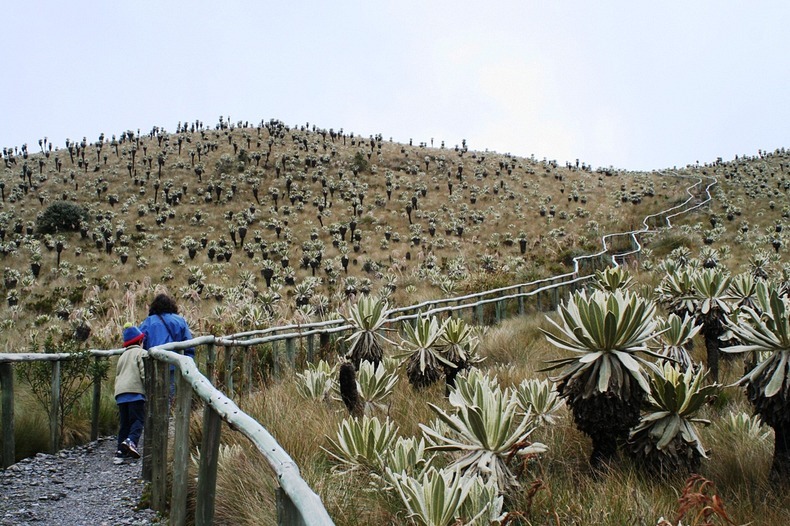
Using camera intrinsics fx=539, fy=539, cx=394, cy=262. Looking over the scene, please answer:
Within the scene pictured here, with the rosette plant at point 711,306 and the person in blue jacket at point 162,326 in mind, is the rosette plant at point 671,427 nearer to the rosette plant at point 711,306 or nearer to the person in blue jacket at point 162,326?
the rosette plant at point 711,306

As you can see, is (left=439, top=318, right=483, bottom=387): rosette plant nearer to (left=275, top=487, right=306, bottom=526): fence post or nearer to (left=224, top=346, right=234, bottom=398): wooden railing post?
(left=224, top=346, right=234, bottom=398): wooden railing post

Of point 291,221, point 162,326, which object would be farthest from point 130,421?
point 291,221

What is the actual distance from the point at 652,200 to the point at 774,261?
23.0 m

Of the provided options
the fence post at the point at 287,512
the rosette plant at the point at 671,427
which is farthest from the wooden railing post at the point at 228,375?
the rosette plant at the point at 671,427

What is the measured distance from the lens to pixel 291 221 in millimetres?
36469

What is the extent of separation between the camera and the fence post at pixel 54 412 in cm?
579

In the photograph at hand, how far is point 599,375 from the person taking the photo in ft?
9.35

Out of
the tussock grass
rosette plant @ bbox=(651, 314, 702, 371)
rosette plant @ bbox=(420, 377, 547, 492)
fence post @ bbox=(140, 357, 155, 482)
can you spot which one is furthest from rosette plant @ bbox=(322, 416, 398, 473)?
rosette plant @ bbox=(651, 314, 702, 371)

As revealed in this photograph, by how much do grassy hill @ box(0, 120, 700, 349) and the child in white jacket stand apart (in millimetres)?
3187

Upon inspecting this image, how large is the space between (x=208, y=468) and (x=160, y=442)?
1.49 metres

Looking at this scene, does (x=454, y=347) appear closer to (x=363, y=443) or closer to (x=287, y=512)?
(x=363, y=443)

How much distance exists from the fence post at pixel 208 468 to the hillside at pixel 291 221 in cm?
655

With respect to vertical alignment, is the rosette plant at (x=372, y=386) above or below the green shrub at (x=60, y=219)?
below

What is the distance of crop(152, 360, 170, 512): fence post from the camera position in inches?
158
